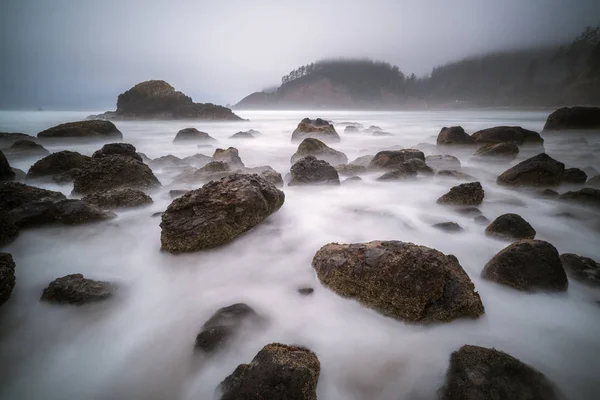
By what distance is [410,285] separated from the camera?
1895mm

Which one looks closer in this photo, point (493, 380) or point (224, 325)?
Answer: point (493, 380)

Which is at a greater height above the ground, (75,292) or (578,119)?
(578,119)

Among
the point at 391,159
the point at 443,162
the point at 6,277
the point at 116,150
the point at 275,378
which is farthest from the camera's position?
the point at 443,162

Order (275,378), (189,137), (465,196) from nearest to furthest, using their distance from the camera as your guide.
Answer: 1. (275,378)
2. (465,196)
3. (189,137)

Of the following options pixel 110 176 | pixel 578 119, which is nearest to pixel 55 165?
pixel 110 176

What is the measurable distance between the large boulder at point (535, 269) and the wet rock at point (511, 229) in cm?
88

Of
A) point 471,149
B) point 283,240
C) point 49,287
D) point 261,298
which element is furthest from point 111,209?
point 471,149

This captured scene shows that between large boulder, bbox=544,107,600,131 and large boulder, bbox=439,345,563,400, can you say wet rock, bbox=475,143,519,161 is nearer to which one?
large boulder, bbox=439,345,563,400

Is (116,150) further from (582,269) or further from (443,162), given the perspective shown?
(443,162)

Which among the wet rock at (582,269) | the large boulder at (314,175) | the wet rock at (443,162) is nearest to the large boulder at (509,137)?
the wet rock at (443,162)

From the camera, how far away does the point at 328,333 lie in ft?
6.32

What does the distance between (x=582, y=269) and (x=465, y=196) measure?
6.35 feet

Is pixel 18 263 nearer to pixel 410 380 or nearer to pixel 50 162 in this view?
pixel 410 380

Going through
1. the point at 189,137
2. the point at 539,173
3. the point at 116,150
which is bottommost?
the point at 539,173
